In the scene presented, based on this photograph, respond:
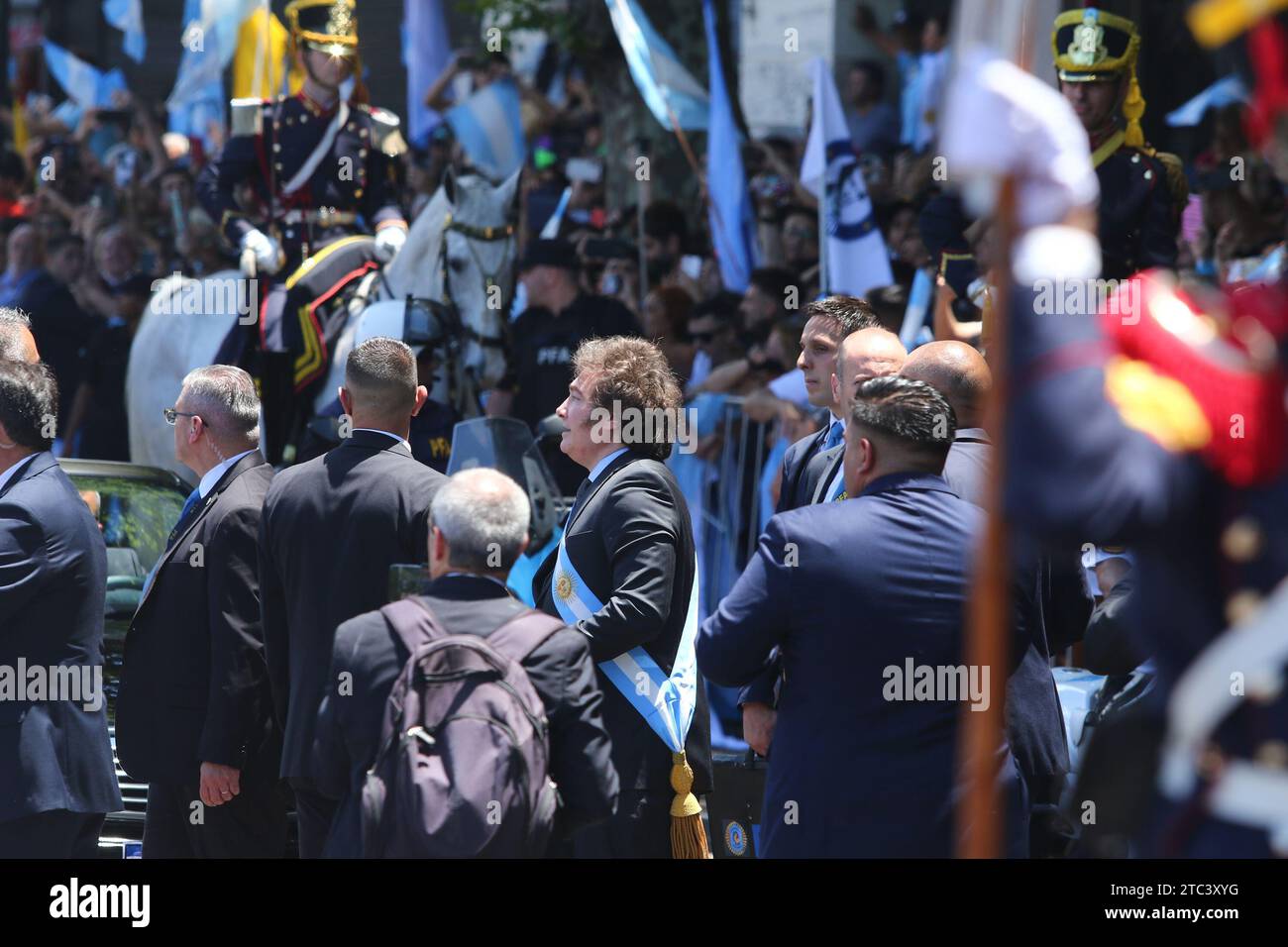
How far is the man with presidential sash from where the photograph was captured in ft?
16.9

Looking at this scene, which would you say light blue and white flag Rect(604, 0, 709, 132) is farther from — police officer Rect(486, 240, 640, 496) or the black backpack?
the black backpack

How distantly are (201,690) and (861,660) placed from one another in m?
2.23

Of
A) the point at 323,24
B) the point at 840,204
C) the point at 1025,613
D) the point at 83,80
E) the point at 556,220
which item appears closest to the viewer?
the point at 1025,613

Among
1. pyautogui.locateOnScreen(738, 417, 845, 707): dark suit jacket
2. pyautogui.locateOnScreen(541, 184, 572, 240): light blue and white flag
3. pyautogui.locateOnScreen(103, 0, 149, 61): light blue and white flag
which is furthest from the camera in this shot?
pyautogui.locateOnScreen(103, 0, 149, 61): light blue and white flag

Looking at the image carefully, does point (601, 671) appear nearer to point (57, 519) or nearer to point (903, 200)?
point (57, 519)

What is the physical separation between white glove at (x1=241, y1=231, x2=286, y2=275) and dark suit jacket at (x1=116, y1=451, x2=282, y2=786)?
16.5 feet

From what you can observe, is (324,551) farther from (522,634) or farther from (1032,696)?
(1032,696)

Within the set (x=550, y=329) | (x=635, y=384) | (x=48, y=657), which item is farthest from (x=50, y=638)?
(x=550, y=329)

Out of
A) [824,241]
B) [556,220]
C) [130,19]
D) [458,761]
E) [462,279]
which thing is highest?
[130,19]

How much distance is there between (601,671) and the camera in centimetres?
519

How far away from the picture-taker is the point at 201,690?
5.54 metres

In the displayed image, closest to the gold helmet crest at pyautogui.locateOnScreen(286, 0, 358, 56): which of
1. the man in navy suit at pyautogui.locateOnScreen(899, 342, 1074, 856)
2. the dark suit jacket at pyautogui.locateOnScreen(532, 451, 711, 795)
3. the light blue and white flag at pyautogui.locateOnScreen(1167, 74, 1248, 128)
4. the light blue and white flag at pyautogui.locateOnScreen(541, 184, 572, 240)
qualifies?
the light blue and white flag at pyautogui.locateOnScreen(541, 184, 572, 240)

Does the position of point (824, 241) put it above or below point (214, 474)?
above

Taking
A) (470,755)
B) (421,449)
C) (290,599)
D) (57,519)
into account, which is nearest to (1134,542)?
(470,755)
